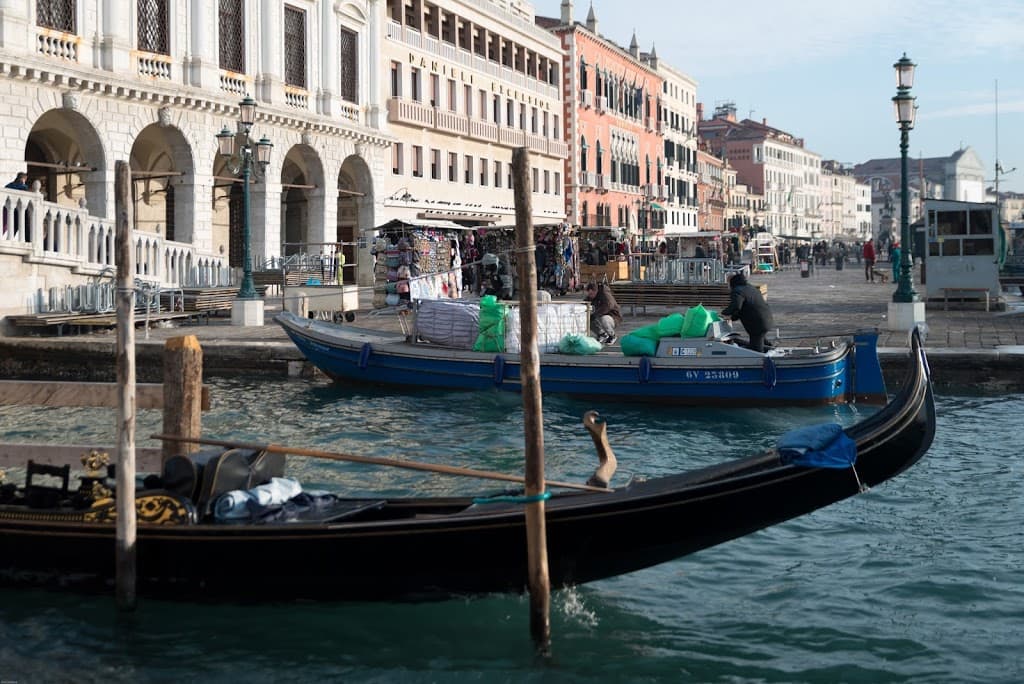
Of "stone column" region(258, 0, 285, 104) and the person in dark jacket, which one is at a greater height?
"stone column" region(258, 0, 285, 104)

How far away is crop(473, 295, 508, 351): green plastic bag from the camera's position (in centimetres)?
1561

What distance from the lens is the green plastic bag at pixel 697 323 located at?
14.7 m

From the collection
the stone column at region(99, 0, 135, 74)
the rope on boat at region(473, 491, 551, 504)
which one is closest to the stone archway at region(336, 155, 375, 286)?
the stone column at region(99, 0, 135, 74)

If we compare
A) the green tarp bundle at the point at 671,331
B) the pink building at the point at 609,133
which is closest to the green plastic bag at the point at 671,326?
the green tarp bundle at the point at 671,331

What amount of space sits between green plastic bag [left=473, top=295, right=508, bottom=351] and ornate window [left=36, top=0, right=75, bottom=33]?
13.1 meters

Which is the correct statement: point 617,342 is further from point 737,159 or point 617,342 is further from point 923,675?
point 737,159

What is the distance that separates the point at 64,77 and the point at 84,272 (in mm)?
4980

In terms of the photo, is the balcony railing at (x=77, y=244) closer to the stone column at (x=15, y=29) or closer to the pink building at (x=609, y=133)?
the stone column at (x=15, y=29)

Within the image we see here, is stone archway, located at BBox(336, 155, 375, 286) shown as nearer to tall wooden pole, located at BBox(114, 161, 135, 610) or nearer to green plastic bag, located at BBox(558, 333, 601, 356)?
green plastic bag, located at BBox(558, 333, 601, 356)

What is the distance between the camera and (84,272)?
817 inches

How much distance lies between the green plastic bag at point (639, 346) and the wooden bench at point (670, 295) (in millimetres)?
9031

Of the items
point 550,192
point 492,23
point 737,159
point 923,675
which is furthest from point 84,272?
point 737,159

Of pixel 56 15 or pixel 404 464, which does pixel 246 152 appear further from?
pixel 404 464

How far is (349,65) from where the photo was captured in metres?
34.2
